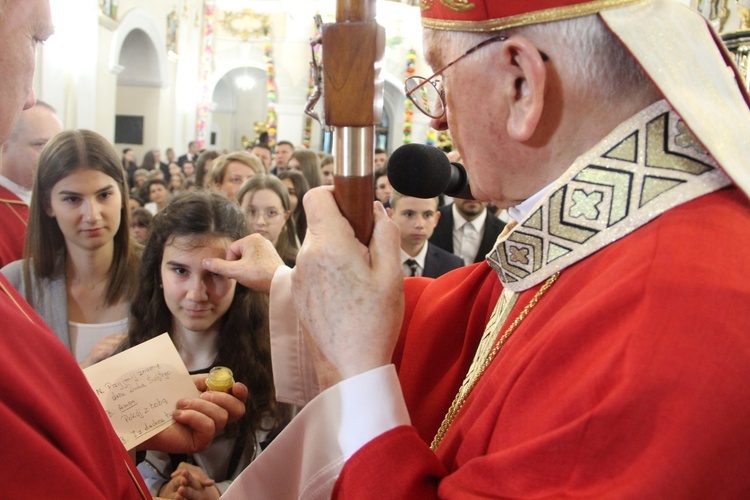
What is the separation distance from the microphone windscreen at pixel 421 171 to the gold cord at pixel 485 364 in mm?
273

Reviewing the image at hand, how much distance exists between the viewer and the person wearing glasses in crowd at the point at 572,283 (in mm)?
784

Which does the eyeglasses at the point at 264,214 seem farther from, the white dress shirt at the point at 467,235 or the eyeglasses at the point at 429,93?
the eyeglasses at the point at 429,93

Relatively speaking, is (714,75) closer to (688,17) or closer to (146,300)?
(688,17)

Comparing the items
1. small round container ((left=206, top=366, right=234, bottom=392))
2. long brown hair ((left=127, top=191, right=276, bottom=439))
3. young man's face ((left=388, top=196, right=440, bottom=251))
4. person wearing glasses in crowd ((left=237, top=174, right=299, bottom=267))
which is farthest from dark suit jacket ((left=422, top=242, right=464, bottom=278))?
small round container ((left=206, top=366, right=234, bottom=392))

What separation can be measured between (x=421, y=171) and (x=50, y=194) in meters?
1.80

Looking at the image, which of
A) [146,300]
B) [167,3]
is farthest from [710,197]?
[167,3]

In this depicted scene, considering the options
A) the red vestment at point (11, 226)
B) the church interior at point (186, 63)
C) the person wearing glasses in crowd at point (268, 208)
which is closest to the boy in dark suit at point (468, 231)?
the person wearing glasses in crowd at point (268, 208)

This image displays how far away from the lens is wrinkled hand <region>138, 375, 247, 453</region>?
1527mm

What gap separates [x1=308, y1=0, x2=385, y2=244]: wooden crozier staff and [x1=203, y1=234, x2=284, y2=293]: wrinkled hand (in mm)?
595

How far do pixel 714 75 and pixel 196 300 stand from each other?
1520 millimetres

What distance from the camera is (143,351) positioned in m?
1.59

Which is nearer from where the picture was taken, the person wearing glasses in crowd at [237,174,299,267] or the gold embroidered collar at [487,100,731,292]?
the gold embroidered collar at [487,100,731,292]

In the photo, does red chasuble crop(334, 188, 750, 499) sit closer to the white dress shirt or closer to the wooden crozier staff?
the wooden crozier staff

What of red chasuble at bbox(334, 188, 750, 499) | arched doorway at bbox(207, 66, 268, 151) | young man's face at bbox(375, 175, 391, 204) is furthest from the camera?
arched doorway at bbox(207, 66, 268, 151)
